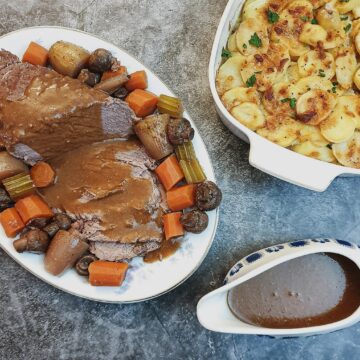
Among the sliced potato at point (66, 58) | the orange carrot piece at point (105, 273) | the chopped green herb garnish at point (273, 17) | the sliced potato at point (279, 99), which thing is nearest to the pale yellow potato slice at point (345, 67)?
the sliced potato at point (279, 99)

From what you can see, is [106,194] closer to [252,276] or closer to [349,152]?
[252,276]

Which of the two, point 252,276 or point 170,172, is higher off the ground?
point 170,172

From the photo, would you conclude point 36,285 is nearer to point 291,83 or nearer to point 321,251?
point 321,251

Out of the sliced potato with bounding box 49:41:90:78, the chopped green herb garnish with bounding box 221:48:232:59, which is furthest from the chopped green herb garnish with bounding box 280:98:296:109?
the sliced potato with bounding box 49:41:90:78

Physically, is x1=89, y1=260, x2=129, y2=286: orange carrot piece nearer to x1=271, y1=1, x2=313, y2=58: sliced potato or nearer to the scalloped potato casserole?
the scalloped potato casserole

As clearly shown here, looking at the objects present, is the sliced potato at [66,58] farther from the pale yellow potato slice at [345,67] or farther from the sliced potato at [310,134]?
the pale yellow potato slice at [345,67]

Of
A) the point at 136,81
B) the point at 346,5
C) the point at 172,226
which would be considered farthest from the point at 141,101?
the point at 346,5
